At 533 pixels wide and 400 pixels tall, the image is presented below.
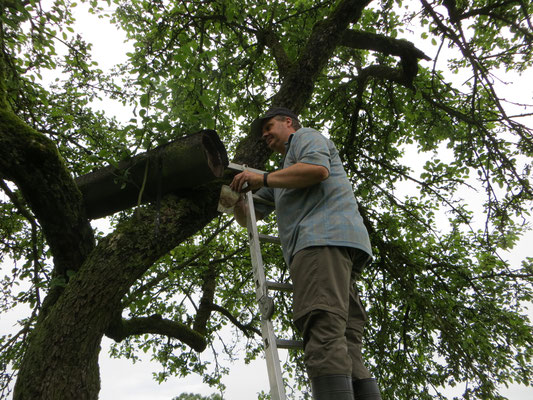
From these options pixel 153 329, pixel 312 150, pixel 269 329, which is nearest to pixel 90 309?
pixel 269 329

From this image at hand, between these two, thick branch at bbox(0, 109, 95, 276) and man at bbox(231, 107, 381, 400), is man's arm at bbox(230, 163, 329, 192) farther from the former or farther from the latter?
thick branch at bbox(0, 109, 95, 276)

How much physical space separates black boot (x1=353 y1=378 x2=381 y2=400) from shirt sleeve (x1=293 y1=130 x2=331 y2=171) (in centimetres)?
119

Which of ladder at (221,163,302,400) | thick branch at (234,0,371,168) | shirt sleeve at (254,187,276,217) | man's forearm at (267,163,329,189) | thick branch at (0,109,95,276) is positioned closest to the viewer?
ladder at (221,163,302,400)

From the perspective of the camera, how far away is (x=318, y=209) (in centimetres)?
214

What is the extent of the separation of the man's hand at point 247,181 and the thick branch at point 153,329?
329cm

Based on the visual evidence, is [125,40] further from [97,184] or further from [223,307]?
[223,307]

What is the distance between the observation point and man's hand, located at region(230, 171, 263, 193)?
7.80 feet

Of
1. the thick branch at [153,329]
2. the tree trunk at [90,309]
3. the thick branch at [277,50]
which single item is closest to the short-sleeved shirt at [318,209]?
the tree trunk at [90,309]

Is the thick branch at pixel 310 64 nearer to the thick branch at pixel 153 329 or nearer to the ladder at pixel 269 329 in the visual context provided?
the ladder at pixel 269 329

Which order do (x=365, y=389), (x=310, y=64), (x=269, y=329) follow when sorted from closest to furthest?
(x=365, y=389) < (x=269, y=329) < (x=310, y=64)

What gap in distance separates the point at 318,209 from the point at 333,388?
0.91m

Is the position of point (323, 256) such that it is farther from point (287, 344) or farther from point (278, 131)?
point (278, 131)

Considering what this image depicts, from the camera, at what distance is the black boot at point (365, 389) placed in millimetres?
2045

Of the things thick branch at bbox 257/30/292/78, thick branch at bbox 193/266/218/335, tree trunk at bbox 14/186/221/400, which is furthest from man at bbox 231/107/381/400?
thick branch at bbox 193/266/218/335
